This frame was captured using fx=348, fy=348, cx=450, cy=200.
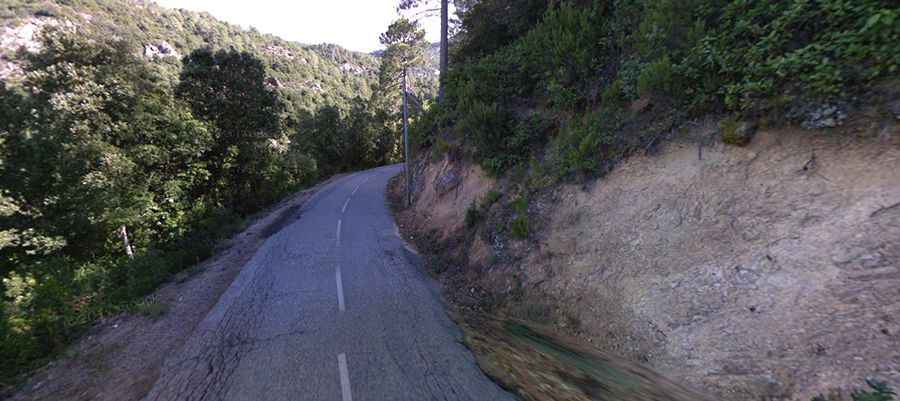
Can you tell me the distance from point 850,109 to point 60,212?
18.0m

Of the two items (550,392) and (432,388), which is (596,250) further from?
(432,388)

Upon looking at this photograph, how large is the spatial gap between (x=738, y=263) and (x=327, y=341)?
6.24 meters

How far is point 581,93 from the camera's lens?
8.84m

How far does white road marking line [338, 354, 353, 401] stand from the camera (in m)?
4.26

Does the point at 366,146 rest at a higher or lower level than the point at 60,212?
higher

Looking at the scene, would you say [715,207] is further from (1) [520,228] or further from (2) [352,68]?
(2) [352,68]

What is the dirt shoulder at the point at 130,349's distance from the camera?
4996 millimetres

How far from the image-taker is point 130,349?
594cm

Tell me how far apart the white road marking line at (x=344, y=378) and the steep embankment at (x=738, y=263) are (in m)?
3.41

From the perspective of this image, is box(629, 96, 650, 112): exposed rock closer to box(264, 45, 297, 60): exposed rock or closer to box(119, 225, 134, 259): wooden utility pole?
box(119, 225, 134, 259): wooden utility pole

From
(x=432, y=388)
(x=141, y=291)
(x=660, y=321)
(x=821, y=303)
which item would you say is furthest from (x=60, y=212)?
(x=821, y=303)

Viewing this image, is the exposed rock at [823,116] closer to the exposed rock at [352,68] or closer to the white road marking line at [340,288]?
the white road marking line at [340,288]

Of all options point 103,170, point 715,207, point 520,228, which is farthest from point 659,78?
point 103,170

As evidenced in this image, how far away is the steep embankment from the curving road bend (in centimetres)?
220
